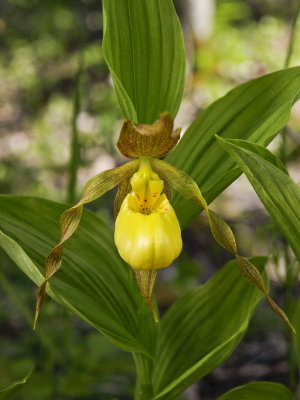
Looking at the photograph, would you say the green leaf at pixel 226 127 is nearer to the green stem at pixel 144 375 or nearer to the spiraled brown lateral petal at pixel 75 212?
the spiraled brown lateral petal at pixel 75 212

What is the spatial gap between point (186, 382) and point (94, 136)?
83.7 inches

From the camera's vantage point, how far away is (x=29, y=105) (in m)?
4.08

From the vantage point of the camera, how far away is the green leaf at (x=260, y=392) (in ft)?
3.71

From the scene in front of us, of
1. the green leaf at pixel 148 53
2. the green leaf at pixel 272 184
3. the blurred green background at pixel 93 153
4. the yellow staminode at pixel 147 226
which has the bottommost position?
the blurred green background at pixel 93 153

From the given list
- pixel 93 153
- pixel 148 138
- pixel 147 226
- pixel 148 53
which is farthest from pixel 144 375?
pixel 93 153

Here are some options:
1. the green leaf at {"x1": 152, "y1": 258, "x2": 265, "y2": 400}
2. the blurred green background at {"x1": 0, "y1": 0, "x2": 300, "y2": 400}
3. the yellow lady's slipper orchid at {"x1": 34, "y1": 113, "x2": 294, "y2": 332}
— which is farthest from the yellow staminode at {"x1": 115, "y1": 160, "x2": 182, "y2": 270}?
the blurred green background at {"x1": 0, "y1": 0, "x2": 300, "y2": 400}

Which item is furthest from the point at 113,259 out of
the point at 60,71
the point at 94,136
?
the point at 60,71

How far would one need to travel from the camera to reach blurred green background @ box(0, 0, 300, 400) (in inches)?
60.9

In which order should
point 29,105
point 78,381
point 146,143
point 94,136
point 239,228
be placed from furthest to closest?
point 29,105
point 94,136
point 239,228
point 78,381
point 146,143

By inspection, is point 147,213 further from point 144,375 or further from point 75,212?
point 144,375

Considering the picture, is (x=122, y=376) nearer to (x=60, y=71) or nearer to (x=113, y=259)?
(x=113, y=259)

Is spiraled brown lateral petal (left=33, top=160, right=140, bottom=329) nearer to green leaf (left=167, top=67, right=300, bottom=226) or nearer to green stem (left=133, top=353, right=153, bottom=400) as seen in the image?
green leaf (left=167, top=67, right=300, bottom=226)

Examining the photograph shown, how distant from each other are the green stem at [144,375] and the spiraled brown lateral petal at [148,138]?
0.45 meters

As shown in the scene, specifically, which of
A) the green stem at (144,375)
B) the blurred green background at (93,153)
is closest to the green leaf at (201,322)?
the green stem at (144,375)
